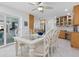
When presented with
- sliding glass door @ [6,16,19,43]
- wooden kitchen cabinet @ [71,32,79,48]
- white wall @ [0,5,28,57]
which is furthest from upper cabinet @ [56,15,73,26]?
sliding glass door @ [6,16,19,43]

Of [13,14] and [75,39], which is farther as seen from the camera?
[13,14]

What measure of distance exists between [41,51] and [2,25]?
333 centimetres

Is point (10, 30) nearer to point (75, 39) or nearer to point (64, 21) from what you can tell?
point (75, 39)

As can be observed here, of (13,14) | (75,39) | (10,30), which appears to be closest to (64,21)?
(75,39)

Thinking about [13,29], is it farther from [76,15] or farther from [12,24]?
[76,15]

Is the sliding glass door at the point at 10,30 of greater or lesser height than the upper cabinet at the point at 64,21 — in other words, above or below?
below

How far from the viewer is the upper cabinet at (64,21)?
32.1 ft

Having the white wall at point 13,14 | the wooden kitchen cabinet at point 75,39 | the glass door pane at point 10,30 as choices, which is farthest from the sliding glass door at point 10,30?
the wooden kitchen cabinet at point 75,39

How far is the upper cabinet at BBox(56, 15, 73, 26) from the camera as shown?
9.79 metres

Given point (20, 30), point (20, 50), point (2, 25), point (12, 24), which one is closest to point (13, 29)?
point (12, 24)

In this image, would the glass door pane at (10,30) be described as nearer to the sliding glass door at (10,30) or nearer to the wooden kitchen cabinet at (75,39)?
the sliding glass door at (10,30)

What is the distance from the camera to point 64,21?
10.2 metres

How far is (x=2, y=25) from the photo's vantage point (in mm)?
6031

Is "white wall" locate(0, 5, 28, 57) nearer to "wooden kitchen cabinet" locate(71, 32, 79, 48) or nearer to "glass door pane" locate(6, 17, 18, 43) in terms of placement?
"glass door pane" locate(6, 17, 18, 43)
